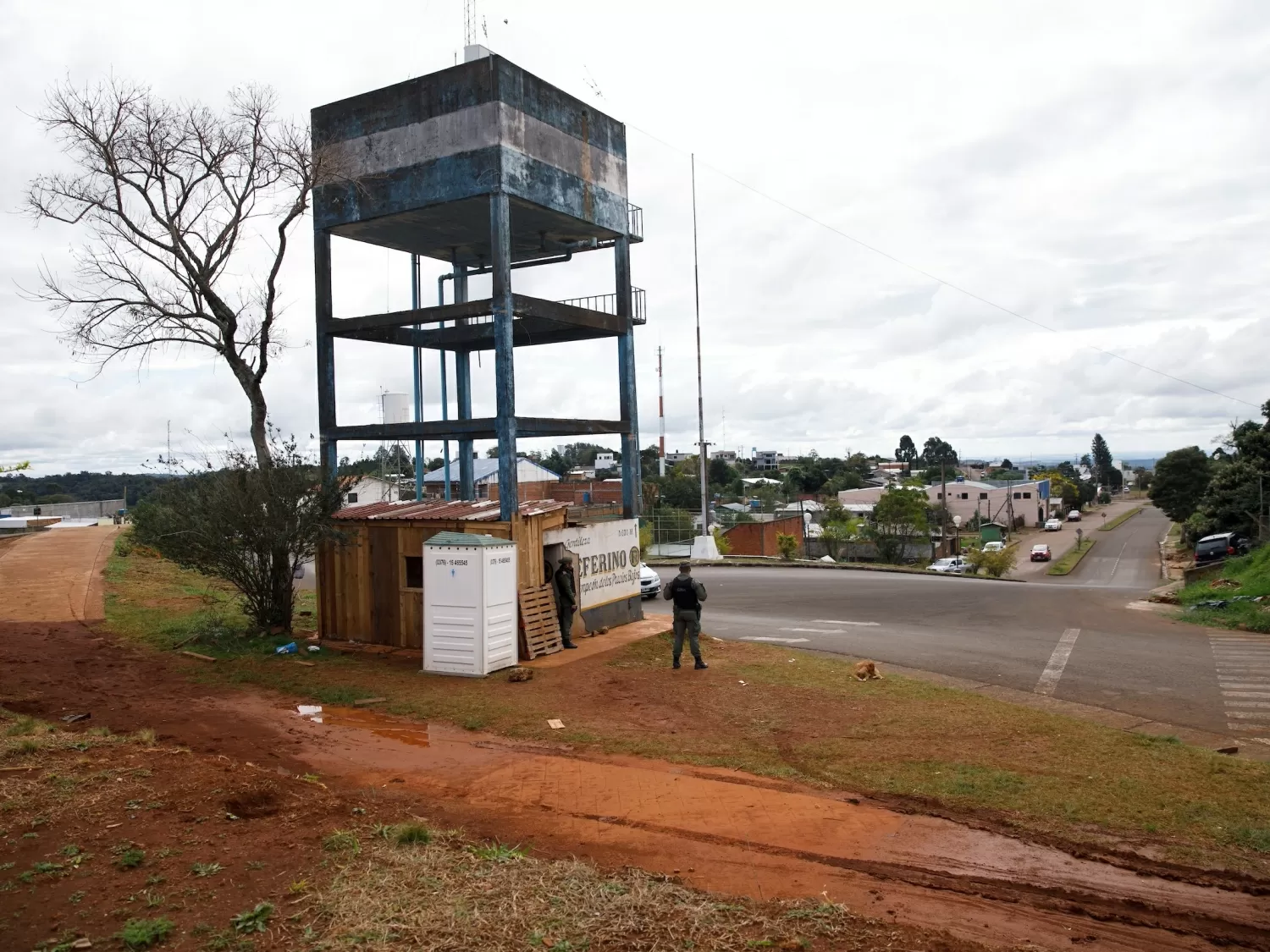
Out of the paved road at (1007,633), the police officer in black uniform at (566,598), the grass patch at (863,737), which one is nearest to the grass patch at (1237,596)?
the paved road at (1007,633)

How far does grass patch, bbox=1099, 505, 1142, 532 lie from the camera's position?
91.7m

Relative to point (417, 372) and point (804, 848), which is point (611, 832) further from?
point (417, 372)

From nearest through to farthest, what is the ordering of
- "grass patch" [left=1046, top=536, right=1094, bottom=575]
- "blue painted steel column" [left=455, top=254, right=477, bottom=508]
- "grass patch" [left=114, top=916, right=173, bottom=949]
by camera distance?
"grass patch" [left=114, top=916, right=173, bottom=949], "blue painted steel column" [left=455, top=254, right=477, bottom=508], "grass patch" [left=1046, top=536, right=1094, bottom=575]

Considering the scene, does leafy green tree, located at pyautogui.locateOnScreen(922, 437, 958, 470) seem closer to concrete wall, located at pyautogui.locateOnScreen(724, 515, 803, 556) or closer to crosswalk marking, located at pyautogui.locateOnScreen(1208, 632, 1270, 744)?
concrete wall, located at pyautogui.locateOnScreen(724, 515, 803, 556)

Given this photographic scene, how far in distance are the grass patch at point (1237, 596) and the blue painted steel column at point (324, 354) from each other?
1981 centimetres

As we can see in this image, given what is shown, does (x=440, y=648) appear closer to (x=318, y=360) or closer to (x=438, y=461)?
(x=318, y=360)

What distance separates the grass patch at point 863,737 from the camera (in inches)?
305

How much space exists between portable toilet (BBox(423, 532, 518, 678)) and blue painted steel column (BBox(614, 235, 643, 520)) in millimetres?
6140

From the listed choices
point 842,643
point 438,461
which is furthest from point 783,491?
point 842,643

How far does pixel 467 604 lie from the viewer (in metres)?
14.5

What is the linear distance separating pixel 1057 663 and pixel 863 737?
701 centimetres

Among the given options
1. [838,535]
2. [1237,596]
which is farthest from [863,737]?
[838,535]

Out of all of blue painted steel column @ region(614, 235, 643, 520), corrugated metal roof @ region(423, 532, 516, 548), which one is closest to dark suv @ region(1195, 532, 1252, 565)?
blue painted steel column @ region(614, 235, 643, 520)

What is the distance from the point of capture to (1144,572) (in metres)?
50.6
